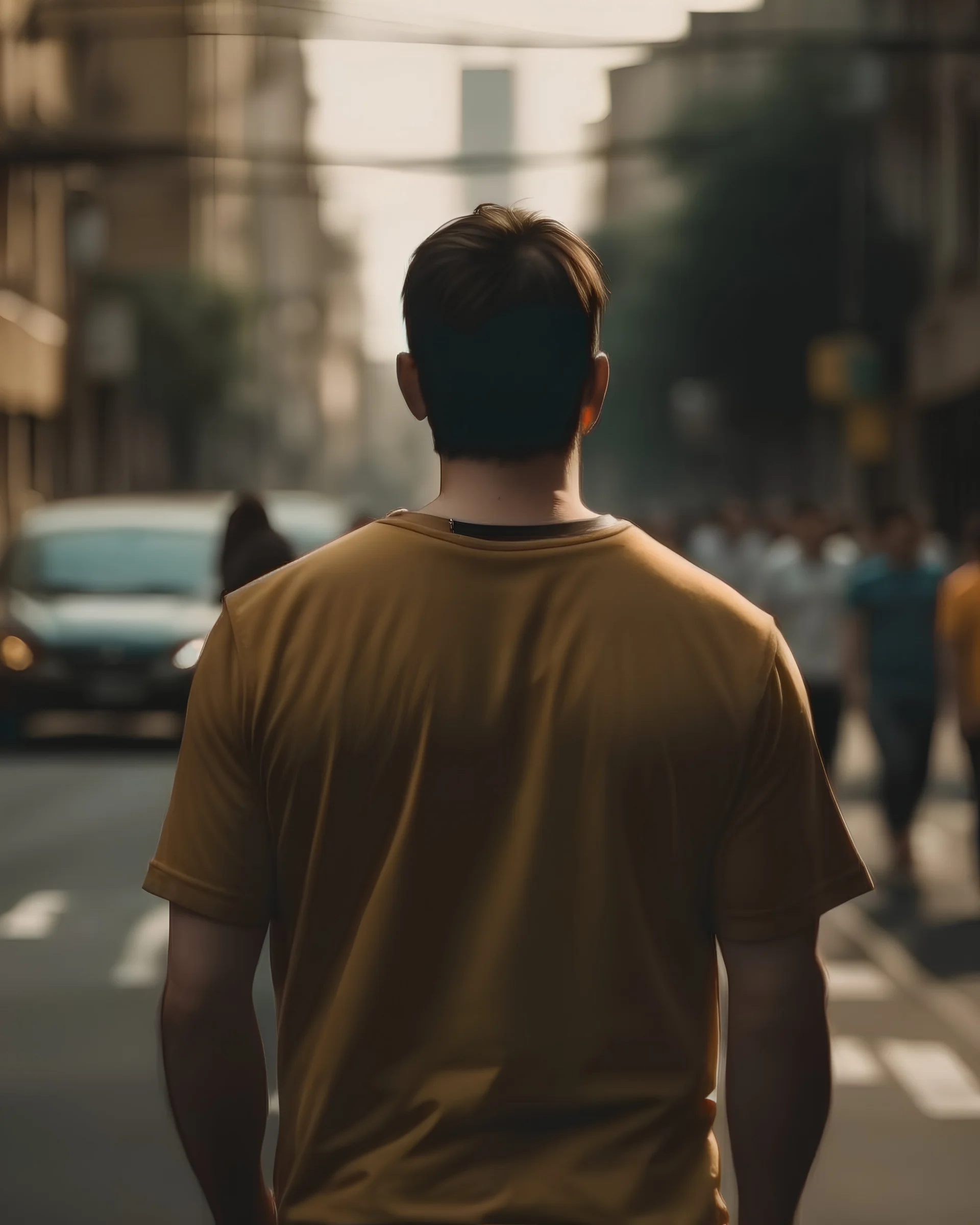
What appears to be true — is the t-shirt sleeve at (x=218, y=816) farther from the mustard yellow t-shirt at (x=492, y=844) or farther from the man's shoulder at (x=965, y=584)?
the man's shoulder at (x=965, y=584)

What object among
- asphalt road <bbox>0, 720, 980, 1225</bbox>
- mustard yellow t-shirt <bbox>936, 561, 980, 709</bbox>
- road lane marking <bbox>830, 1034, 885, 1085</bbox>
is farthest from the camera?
mustard yellow t-shirt <bbox>936, 561, 980, 709</bbox>

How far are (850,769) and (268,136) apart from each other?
116m

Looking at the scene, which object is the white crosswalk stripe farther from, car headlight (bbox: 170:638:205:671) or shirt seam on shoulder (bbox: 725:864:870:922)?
car headlight (bbox: 170:638:205:671)

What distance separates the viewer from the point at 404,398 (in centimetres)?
238

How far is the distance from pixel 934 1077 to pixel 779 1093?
4.92 meters

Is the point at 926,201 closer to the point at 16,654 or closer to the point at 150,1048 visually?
the point at 16,654

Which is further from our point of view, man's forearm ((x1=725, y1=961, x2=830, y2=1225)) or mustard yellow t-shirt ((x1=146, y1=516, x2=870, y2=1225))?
man's forearm ((x1=725, y1=961, x2=830, y2=1225))

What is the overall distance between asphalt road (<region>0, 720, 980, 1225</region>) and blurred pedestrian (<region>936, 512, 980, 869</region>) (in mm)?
706

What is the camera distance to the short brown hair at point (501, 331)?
2.21 metres

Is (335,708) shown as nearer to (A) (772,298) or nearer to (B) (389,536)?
(B) (389,536)

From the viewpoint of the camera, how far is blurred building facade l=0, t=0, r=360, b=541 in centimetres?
4094

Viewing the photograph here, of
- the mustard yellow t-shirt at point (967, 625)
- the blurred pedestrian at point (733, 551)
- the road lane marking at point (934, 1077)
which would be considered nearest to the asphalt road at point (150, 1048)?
the road lane marking at point (934, 1077)

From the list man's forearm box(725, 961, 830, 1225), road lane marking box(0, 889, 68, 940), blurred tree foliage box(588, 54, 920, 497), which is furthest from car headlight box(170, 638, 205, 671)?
blurred tree foliage box(588, 54, 920, 497)

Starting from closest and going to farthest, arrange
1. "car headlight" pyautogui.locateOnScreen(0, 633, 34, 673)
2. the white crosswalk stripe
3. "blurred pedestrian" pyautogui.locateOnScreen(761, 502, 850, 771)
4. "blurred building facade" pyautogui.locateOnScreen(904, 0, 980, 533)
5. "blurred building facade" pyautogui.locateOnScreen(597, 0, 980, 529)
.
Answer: the white crosswalk stripe
"blurred pedestrian" pyautogui.locateOnScreen(761, 502, 850, 771)
"car headlight" pyautogui.locateOnScreen(0, 633, 34, 673)
"blurred building facade" pyautogui.locateOnScreen(904, 0, 980, 533)
"blurred building facade" pyautogui.locateOnScreen(597, 0, 980, 529)
